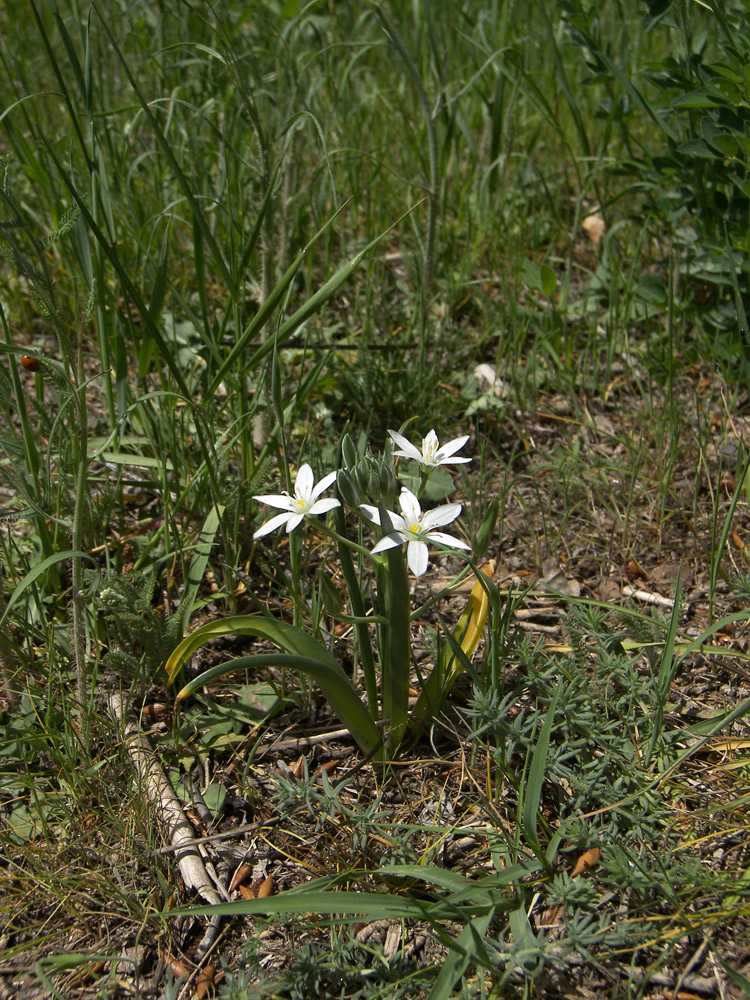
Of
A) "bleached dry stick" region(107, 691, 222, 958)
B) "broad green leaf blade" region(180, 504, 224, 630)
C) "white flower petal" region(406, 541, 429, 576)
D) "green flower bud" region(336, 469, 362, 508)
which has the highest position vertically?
"green flower bud" region(336, 469, 362, 508)

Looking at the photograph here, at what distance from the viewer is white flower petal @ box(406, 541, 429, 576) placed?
1.11 m

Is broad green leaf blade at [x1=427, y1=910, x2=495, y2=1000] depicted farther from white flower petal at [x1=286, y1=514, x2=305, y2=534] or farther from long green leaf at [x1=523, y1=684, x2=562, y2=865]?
white flower petal at [x1=286, y1=514, x2=305, y2=534]

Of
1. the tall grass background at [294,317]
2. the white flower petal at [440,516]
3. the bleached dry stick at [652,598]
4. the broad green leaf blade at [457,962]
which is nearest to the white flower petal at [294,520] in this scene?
the white flower petal at [440,516]

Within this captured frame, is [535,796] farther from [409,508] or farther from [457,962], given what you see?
[409,508]

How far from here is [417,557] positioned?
113 centimetres

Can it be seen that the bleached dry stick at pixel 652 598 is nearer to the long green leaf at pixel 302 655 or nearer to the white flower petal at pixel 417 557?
the long green leaf at pixel 302 655

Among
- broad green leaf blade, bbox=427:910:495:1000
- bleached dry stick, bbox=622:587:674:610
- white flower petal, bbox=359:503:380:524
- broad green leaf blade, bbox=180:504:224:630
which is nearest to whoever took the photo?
broad green leaf blade, bbox=427:910:495:1000

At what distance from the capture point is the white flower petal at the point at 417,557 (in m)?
1.11

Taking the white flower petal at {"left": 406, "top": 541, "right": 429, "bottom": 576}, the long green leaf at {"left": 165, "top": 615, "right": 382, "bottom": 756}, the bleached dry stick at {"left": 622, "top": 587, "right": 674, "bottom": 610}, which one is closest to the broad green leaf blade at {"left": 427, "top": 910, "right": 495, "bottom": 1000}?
the long green leaf at {"left": 165, "top": 615, "right": 382, "bottom": 756}

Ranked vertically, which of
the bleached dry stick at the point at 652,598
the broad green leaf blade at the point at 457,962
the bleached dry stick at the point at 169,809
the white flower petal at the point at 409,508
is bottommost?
the bleached dry stick at the point at 652,598

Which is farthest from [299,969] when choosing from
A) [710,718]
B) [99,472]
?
[99,472]

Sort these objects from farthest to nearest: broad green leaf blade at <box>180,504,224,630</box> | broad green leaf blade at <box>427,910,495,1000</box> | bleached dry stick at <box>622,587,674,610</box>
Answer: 1. bleached dry stick at <box>622,587,674,610</box>
2. broad green leaf blade at <box>180,504,224,630</box>
3. broad green leaf blade at <box>427,910,495,1000</box>

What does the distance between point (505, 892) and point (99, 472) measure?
1548 millimetres

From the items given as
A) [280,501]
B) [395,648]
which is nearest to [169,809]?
[395,648]
